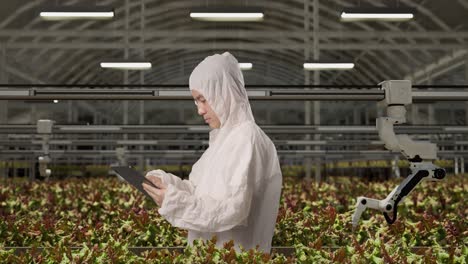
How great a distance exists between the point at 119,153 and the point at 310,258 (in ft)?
25.2

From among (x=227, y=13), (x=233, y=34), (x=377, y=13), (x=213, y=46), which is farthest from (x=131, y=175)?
(x=213, y=46)

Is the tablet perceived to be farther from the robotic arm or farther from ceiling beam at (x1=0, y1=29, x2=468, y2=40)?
ceiling beam at (x1=0, y1=29, x2=468, y2=40)

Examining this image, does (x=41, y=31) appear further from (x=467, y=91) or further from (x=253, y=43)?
(x=467, y=91)

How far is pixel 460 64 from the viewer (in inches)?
939

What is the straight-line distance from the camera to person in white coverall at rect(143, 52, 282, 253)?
7.20ft

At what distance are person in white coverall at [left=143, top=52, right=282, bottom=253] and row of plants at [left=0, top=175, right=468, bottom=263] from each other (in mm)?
106

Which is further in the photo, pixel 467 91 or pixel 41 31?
pixel 41 31

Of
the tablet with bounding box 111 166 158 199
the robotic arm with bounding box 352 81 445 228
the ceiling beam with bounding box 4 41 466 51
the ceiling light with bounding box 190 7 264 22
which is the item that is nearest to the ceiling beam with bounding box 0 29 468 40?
the ceiling beam with bounding box 4 41 466 51

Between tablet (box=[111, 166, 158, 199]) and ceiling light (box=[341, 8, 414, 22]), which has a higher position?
ceiling light (box=[341, 8, 414, 22])

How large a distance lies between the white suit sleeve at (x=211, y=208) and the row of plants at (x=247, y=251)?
0.09 m

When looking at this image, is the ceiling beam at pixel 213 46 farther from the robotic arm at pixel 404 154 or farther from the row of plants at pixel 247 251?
the robotic arm at pixel 404 154

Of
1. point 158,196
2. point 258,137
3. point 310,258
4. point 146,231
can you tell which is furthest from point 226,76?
point 146,231

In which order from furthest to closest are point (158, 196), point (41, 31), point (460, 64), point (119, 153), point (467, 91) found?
1. point (460, 64)
2. point (41, 31)
3. point (119, 153)
4. point (467, 91)
5. point (158, 196)

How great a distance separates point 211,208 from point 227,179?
13 centimetres
